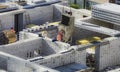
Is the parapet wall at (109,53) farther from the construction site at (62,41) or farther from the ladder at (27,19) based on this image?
the ladder at (27,19)

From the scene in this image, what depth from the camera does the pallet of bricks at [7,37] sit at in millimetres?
40188

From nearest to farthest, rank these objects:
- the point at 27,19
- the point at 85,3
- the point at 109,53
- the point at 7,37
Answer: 1. the point at 109,53
2. the point at 7,37
3. the point at 27,19
4. the point at 85,3

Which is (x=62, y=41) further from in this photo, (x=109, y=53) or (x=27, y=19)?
(x=27, y=19)

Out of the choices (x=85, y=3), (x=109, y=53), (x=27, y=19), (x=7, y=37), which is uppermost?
(x=27, y=19)

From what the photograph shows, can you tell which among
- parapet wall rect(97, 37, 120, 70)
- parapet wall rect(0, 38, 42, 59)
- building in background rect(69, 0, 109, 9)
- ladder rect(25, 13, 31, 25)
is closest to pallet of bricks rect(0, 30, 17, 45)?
ladder rect(25, 13, 31, 25)

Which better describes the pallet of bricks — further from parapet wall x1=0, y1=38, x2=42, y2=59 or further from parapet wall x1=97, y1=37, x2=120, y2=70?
parapet wall x1=97, y1=37, x2=120, y2=70

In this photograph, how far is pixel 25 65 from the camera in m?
27.9

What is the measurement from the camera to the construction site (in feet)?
103

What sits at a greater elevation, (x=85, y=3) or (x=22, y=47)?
(x=22, y=47)

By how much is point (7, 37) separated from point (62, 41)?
6236mm

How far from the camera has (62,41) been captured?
36.5m

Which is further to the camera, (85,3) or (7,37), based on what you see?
(85,3)

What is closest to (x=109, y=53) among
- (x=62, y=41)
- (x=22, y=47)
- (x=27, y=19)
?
(x=62, y=41)

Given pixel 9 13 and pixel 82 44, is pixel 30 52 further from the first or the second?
pixel 9 13
